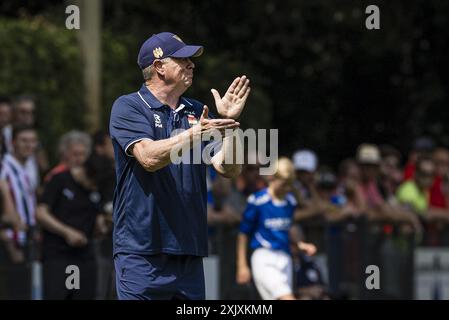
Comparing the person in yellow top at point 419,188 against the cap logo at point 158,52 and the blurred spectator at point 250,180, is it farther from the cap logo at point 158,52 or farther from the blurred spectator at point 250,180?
the cap logo at point 158,52

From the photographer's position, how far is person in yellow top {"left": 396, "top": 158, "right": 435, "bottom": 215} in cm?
1485

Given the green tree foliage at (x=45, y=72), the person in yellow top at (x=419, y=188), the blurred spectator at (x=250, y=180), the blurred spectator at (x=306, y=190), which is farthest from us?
the person in yellow top at (x=419, y=188)

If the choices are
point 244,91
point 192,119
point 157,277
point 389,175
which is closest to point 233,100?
point 244,91

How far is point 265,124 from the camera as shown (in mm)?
17156

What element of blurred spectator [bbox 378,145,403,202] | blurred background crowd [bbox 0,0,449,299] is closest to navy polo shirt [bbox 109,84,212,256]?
blurred background crowd [bbox 0,0,449,299]

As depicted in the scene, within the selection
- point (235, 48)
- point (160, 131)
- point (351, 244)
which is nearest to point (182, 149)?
point (160, 131)

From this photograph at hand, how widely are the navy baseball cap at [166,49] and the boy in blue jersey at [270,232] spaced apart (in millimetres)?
4032

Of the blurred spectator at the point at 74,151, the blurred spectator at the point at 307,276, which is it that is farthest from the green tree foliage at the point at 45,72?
the blurred spectator at the point at 307,276

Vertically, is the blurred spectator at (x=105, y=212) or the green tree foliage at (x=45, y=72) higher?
the green tree foliage at (x=45, y=72)

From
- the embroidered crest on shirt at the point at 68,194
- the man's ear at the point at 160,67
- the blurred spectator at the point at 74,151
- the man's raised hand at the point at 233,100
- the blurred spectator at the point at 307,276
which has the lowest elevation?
the blurred spectator at the point at 307,276

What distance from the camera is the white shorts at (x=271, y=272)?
11195 mm

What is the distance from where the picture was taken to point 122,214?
735 cm

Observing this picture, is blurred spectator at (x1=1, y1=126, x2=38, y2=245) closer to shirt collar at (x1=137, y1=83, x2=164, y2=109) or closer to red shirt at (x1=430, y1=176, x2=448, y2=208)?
shirt collar at (x1=137, y1=83, x2=164, y2=109)

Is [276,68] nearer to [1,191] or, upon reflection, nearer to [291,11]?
[291,11]
